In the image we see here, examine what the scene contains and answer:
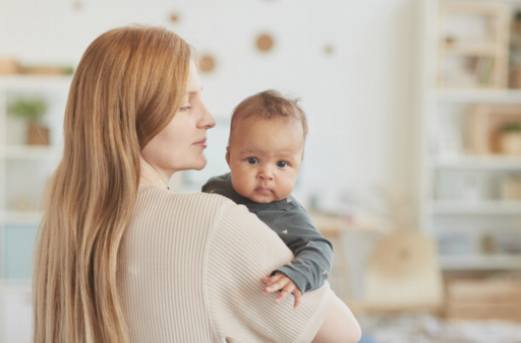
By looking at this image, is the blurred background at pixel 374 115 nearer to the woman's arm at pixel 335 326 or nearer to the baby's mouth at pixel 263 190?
the baby's mouth at pixel 263 190

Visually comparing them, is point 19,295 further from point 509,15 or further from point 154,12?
point 509,15

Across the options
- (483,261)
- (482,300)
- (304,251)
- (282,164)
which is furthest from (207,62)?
(304,251)

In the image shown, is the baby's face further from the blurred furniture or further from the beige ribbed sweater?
the blurred furniture

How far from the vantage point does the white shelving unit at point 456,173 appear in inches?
232

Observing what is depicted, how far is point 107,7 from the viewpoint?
5906 millimetres

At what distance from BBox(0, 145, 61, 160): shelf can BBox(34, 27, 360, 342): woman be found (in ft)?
14.3

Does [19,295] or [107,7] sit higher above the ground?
[107,7]

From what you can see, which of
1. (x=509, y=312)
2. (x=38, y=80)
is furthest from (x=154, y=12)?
(x=509, y=312)

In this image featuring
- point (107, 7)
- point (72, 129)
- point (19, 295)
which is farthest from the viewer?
point (107, 7)

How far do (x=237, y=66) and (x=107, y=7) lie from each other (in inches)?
37.7

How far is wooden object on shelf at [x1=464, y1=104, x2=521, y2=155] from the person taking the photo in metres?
5.95

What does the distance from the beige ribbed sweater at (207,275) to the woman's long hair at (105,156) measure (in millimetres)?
42

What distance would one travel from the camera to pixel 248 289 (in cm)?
135

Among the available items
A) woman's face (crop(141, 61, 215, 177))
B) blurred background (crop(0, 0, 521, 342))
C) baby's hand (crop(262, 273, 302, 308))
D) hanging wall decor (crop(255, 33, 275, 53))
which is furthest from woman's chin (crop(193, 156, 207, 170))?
hanging wall decor (crop(255, 33, 275, 53))
